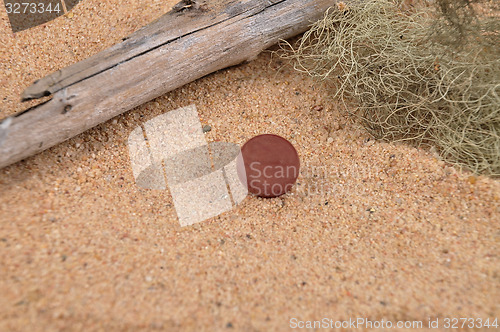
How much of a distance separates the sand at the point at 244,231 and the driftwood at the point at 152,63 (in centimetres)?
23

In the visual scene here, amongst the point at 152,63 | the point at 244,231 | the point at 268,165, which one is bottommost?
the point at 244,231

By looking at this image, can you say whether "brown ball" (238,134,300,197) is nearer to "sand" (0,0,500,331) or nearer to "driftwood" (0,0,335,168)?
"sand" (0,0,500,331)

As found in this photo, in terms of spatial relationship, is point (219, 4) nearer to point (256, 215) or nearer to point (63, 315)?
point (256, 215)

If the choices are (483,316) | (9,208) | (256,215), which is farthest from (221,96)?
(483,316)

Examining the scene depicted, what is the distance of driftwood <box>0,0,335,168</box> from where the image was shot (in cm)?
212

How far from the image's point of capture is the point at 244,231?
209 cm

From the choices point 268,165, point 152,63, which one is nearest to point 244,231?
point 268,165

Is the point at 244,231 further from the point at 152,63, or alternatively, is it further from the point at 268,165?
the point at 152,63

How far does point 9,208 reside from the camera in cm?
197

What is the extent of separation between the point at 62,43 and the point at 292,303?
2.47m

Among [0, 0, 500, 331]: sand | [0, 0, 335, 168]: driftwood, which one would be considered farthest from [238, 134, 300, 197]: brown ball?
[0, 0, 335, 168]: driftwood

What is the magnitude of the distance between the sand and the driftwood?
23cm

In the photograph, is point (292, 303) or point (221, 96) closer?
point (292, 303)

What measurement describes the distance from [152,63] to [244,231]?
1128 mm
